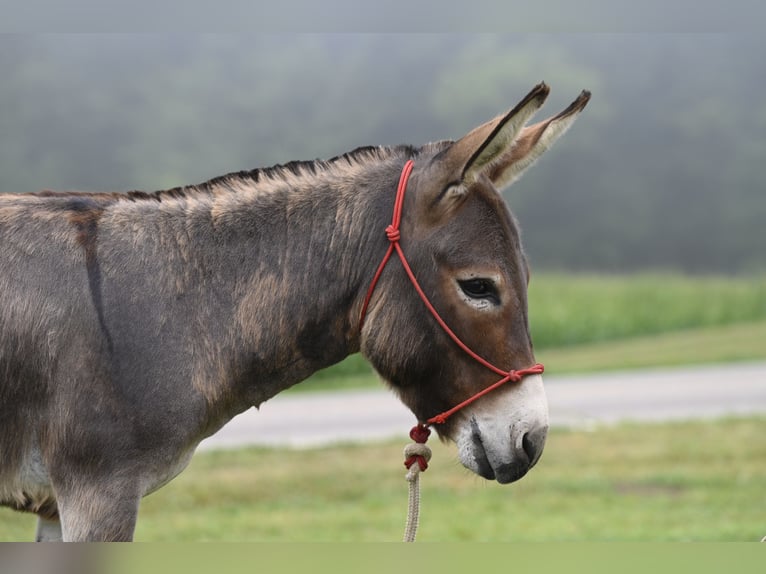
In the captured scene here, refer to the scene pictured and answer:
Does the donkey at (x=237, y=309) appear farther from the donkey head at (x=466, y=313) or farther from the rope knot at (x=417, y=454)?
the rope knot at (x=417, y=454)

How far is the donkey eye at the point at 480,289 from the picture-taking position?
302 cm

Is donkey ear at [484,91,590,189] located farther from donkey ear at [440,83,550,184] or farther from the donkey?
donkey ear at [440,83,550,184]

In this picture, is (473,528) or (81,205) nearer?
(81,205)

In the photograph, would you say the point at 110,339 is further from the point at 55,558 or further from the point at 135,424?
the point at 55,558

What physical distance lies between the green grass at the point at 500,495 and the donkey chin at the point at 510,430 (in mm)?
3769

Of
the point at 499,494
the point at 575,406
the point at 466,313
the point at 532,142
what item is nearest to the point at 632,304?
the point at 575,406

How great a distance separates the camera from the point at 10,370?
2.86 meters

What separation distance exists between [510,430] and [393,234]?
25.5 inches

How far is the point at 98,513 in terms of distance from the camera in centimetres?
283

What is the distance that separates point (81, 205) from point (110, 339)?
45 cm

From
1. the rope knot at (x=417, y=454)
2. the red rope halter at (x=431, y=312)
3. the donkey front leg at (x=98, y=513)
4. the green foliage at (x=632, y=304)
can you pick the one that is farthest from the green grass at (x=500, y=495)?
the green foliage at (x=632, y=304)

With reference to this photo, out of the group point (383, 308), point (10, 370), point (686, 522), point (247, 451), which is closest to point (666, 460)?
point (686, 522)

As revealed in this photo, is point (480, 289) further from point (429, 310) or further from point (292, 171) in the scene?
point (292, 171)

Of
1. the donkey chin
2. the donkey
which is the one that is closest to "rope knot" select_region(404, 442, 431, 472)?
the donkey
